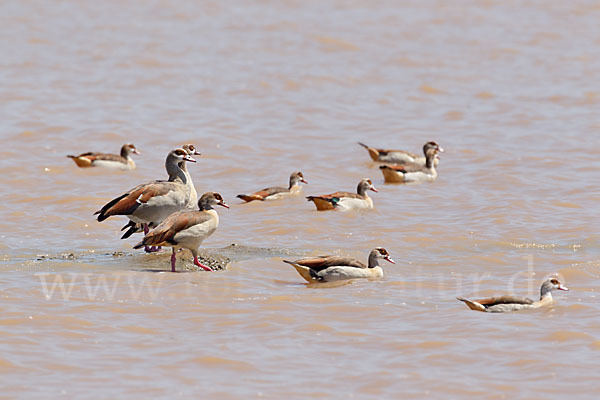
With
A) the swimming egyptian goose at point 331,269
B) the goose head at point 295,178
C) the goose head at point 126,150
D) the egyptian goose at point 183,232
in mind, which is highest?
the goose head at point 126,150

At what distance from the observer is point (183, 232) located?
13.0 m

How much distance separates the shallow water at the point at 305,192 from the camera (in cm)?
948

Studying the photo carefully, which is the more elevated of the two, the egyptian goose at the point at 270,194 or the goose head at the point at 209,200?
the egyptian goose at the point at 270,194

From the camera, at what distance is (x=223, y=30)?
3588 centimetres

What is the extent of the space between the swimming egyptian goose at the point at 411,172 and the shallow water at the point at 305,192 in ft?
1.07

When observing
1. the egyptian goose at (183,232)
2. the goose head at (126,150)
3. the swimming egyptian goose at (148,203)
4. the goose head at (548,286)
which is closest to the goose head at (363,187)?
the swimming egyptian goose at (148,203)

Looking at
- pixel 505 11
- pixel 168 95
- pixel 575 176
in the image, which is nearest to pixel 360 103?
pixel 168 95

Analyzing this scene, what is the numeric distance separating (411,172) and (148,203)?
7104 millimetres

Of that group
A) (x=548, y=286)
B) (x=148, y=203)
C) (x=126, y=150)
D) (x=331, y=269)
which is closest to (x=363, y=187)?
(x=126, y=150)

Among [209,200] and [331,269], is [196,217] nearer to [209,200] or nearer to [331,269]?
[209,200]

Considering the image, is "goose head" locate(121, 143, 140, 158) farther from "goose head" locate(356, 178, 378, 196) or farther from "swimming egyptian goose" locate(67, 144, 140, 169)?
"goose head" locate(356, 178, 378, 196)

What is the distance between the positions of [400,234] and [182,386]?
725 centimetres

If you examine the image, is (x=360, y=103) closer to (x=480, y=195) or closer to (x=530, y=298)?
(x=480, y=195)

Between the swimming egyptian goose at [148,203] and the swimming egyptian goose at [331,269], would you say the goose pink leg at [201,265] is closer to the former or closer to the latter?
the swimming egyptian goose at [331,269]
